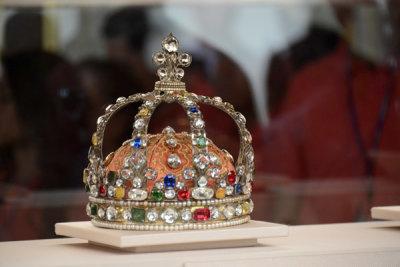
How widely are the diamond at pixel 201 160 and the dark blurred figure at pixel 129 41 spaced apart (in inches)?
59.9

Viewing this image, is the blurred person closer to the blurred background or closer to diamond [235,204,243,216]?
the blurred background

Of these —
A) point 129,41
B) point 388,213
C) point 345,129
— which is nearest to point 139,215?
point 388,213

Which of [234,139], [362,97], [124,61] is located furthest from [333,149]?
[124,61]

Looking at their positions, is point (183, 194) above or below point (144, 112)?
below

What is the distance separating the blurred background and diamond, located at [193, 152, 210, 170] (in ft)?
4.79

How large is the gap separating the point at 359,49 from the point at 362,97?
0.65 feet

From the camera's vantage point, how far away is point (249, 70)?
3.03 m

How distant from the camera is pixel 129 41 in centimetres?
290

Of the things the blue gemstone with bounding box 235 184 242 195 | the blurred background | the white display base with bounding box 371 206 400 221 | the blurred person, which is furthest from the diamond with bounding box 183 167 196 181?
the blurred person

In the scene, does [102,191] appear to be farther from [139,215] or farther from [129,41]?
[129,41]

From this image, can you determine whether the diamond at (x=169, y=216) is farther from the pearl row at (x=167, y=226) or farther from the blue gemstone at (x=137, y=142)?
the blue gemstone at (x=137, y=142)

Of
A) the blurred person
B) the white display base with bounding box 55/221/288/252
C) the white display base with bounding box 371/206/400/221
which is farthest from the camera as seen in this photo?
the blurred person

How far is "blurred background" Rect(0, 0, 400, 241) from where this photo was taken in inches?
110

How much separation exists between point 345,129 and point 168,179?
1.89 metres
